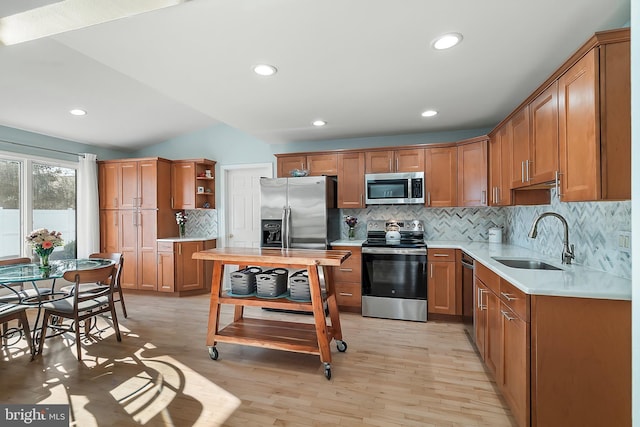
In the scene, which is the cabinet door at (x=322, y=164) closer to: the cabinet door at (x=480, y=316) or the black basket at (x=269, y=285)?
the black basket at (x=269, y=285)

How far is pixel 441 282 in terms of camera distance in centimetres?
352

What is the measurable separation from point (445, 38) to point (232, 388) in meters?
2.86

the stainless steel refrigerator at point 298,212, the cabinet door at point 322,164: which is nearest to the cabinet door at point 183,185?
the stainless steel refrigerator at point 298,212

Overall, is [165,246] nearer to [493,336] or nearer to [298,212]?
[298,212]

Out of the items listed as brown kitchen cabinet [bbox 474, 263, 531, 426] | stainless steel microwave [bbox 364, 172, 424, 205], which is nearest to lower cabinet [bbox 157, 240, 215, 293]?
stainless steel microwave [bbox 364, 172, 424, 205]

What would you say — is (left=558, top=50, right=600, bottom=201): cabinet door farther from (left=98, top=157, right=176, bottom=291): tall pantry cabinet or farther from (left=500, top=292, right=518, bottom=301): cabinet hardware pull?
(left=98, top=157, right=176, bottom=291): tall pantry cabinet

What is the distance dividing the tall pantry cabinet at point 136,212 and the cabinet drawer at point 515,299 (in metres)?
4.76

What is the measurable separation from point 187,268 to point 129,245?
109 cm

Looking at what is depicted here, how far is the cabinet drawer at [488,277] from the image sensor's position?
→ 2.07 metres

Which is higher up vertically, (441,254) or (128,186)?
(128,186)

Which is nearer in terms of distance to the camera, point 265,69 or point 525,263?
point 265,69

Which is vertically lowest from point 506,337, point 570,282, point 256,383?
point 256,383

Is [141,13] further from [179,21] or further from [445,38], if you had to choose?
[445,38]

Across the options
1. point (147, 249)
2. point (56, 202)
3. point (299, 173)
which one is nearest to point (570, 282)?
point (299, 173)
